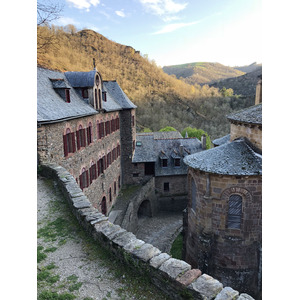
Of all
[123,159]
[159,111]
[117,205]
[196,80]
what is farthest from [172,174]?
[196,80]

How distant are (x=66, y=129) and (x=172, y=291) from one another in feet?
34.1

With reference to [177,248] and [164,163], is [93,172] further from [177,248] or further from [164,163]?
[164,163]

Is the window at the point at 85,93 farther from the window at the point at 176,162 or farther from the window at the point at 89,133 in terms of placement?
the window at the point at 176,162

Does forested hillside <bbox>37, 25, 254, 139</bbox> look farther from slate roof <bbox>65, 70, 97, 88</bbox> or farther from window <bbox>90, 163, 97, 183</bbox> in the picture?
window <bbox>90, 163, 97, 183</bbox>

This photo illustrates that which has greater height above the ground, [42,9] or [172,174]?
[42,9]

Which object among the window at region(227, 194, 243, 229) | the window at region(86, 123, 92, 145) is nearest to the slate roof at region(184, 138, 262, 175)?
the window at region(227, 194, 243, 229)

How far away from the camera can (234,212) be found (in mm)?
12656

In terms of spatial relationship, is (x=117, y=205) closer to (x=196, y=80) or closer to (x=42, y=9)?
(x=42, y=9)

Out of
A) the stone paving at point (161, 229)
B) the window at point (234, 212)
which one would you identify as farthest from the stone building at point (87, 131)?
the window at point (234, 212)

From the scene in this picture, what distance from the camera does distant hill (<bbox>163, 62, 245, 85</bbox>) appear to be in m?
121

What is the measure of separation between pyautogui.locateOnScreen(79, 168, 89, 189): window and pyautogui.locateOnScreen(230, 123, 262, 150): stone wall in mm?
9950

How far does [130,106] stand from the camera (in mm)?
25344

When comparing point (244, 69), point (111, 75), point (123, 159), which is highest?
point (244, 69)

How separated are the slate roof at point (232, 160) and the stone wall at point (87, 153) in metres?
6.72
